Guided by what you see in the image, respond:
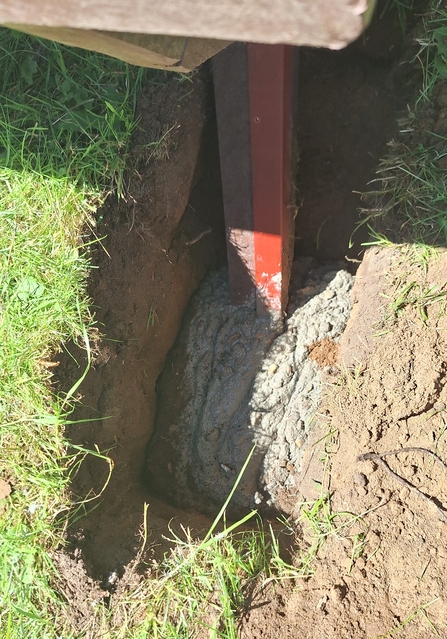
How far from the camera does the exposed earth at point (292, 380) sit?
1.69 metres

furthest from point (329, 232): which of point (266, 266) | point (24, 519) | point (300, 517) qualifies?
point (24, 519)

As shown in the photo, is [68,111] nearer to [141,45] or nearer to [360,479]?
[141,45]

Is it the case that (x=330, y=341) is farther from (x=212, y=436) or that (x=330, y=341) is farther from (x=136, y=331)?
(x=136, y=331)

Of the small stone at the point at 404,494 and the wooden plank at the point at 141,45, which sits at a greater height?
the wooden plank at the point at 141,45

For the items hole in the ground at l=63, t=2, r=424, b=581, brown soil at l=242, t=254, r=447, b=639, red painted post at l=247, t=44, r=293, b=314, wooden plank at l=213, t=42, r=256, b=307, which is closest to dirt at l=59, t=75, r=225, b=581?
hole in the ground at l=63, t=2, r=424, b=581

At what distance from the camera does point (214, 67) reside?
1.92 metres

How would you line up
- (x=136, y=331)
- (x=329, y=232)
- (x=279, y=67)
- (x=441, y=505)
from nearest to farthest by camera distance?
(x=441, y=505), (x=279, y=67), (x=136, y=331), (x=329, y=232)

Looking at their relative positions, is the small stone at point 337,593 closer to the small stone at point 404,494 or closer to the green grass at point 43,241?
the small stone at point 404,494

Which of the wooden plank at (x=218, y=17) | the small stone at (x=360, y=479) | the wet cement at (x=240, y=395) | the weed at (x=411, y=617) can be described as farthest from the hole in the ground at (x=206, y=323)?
the wooden plank at (x=218, y=17)

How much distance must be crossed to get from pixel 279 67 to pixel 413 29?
0.55 meters

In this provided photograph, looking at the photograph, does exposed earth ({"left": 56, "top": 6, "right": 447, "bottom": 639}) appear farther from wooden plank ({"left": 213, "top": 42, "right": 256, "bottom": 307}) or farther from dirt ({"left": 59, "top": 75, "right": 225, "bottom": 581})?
wooden plank ({"left": 213, "top": 42, "right": 256, "bottom": 307})

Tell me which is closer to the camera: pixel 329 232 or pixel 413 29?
pixel 413 29

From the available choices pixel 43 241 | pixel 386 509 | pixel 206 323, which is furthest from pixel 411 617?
pixel 43 241

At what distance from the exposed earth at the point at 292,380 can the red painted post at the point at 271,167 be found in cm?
20
